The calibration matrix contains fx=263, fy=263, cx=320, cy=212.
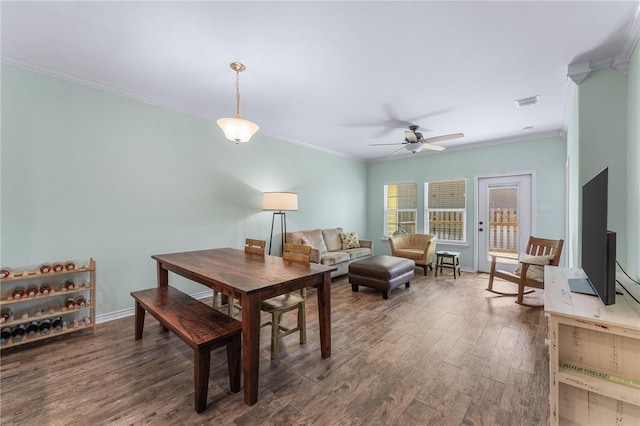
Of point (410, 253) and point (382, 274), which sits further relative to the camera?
point (410, 253)

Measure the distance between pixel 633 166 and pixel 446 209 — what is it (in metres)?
3.92

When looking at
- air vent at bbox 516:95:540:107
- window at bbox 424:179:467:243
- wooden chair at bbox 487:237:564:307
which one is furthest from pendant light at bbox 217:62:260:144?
window at bbox 424:179:467:243

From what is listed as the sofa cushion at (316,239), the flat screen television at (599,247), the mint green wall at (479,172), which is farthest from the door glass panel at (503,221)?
the flat screen television at (599,247)

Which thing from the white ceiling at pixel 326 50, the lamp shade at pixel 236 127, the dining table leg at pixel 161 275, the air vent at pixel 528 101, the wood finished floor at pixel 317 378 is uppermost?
the air vent at pixel 528 101

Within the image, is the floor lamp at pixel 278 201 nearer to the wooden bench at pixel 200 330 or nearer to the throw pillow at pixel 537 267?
the wooden bench at pixel 200 330

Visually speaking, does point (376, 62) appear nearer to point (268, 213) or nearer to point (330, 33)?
point (330, 33)

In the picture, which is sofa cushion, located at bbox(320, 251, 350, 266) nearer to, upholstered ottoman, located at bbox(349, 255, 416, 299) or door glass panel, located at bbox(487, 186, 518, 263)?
upholstered ottoman, located at bbox(349, 255, 416, 299)

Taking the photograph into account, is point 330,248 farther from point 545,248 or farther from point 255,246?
point 545,248

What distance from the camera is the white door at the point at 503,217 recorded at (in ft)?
16.1

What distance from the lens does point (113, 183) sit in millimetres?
3023

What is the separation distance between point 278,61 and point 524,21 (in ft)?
6.42

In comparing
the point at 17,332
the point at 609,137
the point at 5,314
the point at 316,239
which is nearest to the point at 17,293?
the point at 5,314

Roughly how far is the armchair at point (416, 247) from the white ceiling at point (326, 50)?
2.59 meters

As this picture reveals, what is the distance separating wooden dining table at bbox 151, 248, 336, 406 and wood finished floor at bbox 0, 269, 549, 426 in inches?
10.3
